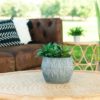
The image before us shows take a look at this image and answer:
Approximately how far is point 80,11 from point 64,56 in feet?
20.4

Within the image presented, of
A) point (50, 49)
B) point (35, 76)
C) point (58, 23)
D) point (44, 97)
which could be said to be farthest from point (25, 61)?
point (44, 97)

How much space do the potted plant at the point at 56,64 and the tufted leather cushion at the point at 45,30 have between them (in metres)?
2.09

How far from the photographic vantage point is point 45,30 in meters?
4.25

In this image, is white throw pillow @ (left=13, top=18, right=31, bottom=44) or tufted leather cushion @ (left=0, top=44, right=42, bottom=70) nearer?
tufted leather cushion @ (left=0, top=44, right=42, bottom=70)

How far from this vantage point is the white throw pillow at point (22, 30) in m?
4.33

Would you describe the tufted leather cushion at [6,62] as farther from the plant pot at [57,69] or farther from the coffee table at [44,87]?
the plant pot at [57,69]

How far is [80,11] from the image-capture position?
8.11 meters

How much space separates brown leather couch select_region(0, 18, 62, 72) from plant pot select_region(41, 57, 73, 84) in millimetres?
1378

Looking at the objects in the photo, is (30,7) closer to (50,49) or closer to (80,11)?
(80,11)

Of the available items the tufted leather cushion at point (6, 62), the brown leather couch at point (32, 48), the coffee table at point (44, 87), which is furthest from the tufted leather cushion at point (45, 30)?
the coffee table at point (44, 87)

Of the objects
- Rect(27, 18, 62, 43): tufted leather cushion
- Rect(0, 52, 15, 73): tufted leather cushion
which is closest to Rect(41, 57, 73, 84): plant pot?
Rect(0, 52, 15, 73): tufted leather cushion

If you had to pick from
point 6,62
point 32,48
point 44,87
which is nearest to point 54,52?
point 44,87

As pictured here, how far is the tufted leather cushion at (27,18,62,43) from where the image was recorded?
4.11 m

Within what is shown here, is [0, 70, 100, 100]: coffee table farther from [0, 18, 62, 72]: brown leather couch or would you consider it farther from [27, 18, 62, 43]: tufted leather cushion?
[27, 18, 62, 43]: tufted leather cushion
